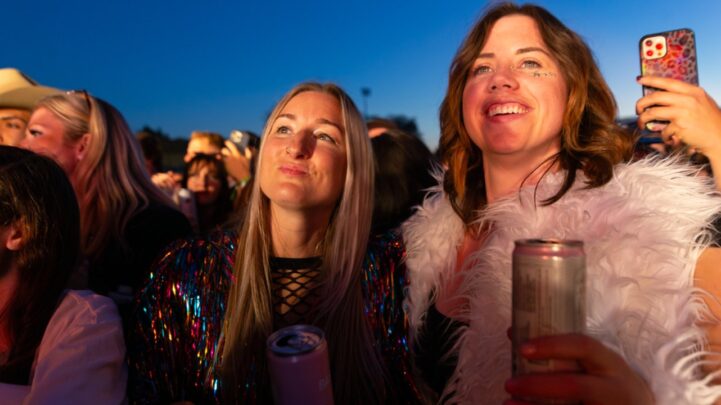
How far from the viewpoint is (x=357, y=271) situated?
169 centimetres

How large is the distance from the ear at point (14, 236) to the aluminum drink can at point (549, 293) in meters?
1.43

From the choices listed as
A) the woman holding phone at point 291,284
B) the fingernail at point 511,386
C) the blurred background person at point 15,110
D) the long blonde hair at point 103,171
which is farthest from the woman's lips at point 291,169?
the blurred background person at point 15,110

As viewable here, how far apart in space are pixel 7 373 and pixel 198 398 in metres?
0.58

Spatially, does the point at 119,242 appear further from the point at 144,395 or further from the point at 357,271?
the point at 357,271

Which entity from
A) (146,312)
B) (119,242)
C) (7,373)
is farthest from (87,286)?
(7,373)

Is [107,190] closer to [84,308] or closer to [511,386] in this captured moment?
[84,308]

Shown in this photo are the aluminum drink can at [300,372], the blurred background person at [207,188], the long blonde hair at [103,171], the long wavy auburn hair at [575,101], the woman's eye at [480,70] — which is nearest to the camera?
the aluminum drink can at [300,372]

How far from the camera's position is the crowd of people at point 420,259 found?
1096 millimetres

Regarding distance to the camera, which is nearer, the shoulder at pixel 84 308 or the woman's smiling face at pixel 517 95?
the shoulder at pixel 84 308

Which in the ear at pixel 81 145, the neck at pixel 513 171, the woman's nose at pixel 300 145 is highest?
the ear at pixel 81 145

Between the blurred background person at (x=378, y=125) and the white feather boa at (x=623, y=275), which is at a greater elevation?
the blurred background person at (x=378, y=125)

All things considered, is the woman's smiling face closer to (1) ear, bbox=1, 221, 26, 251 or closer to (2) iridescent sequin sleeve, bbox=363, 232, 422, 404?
(2) iridescent sequin sleeve, bbox=363, 232, 422, 404

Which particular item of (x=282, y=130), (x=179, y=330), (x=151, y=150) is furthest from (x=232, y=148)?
(x=179, y=330)

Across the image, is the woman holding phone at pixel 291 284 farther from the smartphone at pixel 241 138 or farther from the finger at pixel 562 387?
the smartphone at pixel 241 138
